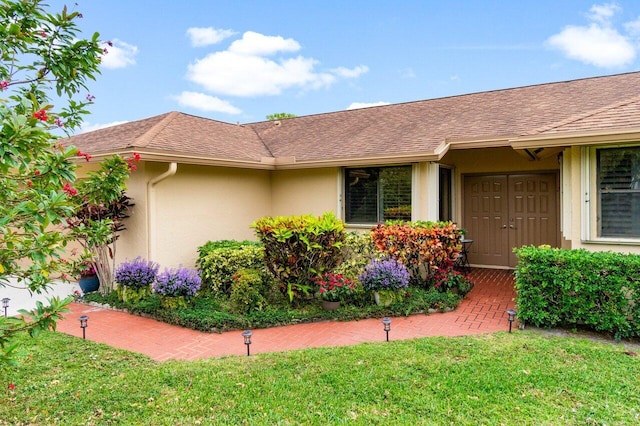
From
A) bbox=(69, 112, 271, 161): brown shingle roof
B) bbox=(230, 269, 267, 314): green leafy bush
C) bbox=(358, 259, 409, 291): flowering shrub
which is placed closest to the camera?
bbox=(230, 269, 267, 314): green leafy bush

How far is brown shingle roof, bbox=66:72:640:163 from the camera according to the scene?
7996 millimetres

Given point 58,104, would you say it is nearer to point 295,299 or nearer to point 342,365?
point 342,365

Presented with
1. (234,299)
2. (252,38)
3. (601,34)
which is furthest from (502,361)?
(252,38)

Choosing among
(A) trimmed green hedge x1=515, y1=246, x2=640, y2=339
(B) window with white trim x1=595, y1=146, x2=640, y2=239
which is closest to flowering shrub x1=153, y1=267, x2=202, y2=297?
(A) trimmed green hedge x1=515, y1=246, x2=640, y2=339

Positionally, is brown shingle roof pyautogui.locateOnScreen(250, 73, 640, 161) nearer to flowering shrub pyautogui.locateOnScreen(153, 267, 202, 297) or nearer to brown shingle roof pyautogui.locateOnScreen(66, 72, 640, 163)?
brown shingle roof pyautogui.locateOnScreen(66, 72, 640, 163)

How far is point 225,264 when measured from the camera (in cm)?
755

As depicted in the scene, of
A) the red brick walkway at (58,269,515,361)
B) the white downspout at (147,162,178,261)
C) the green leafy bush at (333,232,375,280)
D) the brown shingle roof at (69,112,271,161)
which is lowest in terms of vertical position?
the red brick walkway at (58,269,515,361)

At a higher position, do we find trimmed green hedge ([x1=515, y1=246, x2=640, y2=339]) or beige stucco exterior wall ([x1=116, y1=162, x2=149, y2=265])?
beige stucco exterior wall ([x1=116, y1=162, x2=149, y2=265])

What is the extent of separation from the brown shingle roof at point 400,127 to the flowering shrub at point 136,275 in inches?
86.9

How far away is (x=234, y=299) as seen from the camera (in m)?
6.54

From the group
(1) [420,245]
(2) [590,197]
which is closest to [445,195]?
(1) [420,245]

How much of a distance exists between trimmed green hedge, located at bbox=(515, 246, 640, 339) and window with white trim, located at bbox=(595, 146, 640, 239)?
84 cm

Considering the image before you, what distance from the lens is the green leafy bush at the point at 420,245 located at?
7289 mm

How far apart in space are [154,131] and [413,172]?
Answer: 5798 mm
